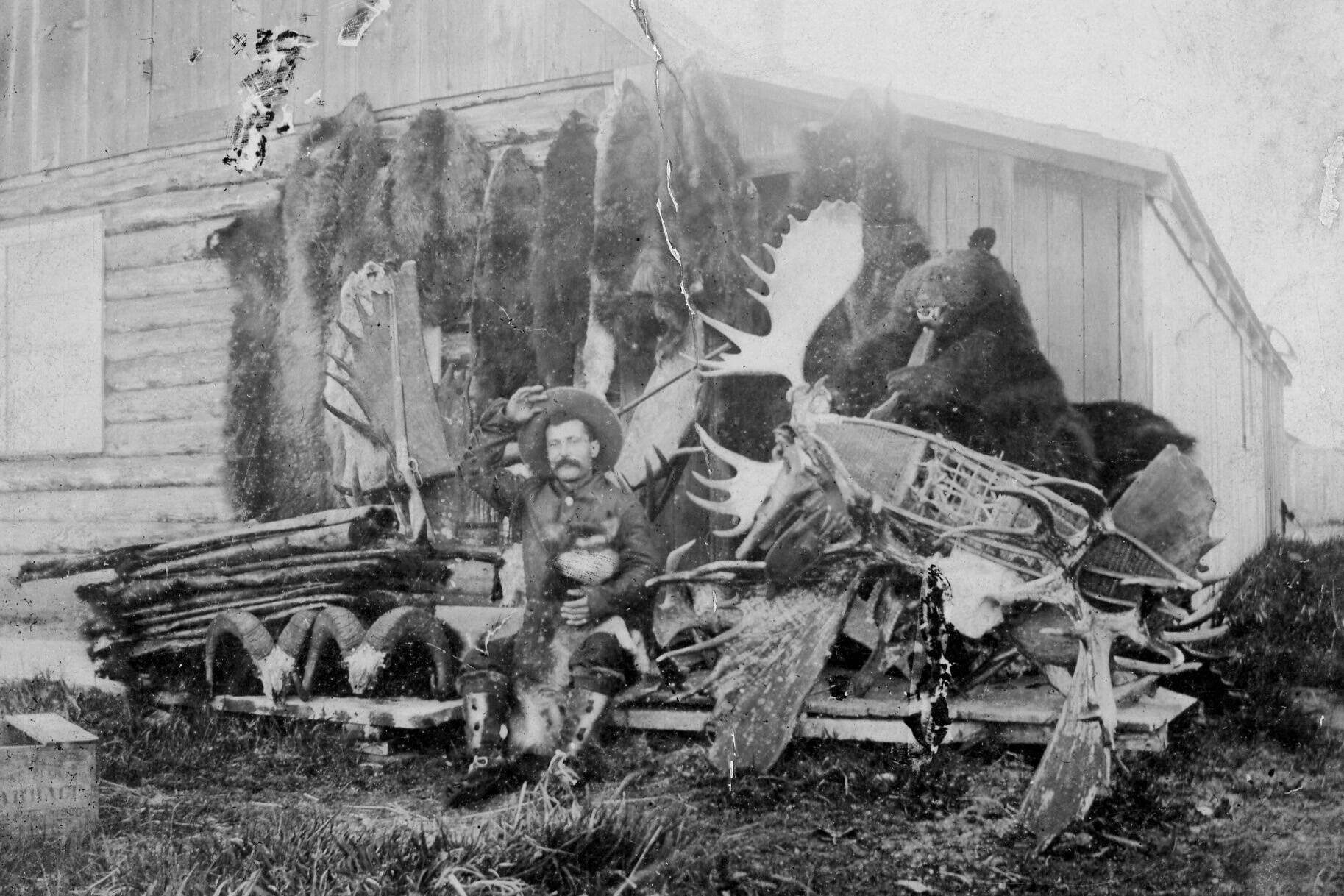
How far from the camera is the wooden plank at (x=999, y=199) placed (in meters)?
3.72

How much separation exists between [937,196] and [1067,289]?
538 millimetres

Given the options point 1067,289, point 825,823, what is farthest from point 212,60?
point 825,823

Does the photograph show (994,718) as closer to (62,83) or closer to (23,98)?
(62,83)

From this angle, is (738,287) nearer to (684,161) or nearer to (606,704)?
(684,161)

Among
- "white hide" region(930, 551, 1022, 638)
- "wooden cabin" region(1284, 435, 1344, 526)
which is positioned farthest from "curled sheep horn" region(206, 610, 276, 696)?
"wooden cabin" region(1284, 435, 1344, 526)

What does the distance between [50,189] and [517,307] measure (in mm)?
2799

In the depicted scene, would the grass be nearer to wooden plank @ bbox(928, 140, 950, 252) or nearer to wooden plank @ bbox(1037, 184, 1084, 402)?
wooden plank @ bbox(1037, 184, 1084, 402)

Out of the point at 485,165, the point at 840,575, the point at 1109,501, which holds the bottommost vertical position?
the point at 840,575

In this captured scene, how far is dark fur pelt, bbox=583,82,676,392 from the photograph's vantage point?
416cm

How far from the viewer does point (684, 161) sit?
4.07 meters

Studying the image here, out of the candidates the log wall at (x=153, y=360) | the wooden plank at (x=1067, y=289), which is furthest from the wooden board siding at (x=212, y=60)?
the wooden plank at (x=1067, y=289)

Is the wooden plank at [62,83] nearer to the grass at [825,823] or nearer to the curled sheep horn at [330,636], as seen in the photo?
the curled sheep horn at [330,636]

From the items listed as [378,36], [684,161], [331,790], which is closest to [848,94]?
[684,161]

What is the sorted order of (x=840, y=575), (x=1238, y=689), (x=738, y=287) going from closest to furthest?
(x=1238, y=689)
(x=840, y=575)
(x=738, y=287)
